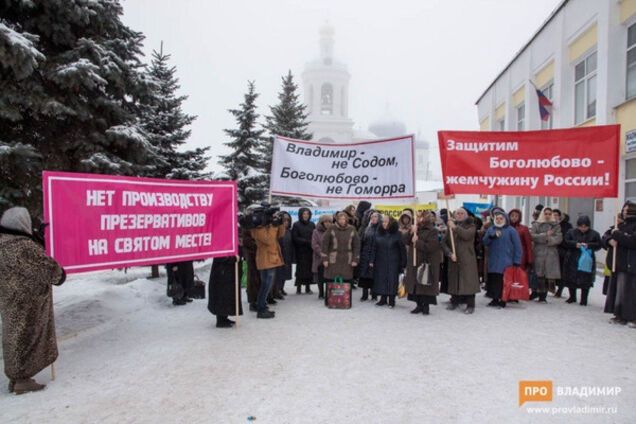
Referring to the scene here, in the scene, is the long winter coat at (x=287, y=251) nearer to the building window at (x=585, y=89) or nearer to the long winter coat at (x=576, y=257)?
the long winter coat at (x=576, y=257)

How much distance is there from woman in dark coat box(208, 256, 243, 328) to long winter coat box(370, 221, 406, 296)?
2901mm

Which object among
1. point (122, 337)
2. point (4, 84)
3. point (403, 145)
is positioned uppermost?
point (4, 84)

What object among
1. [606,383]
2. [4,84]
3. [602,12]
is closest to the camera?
[606,383]

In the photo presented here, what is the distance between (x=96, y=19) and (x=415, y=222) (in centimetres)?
612

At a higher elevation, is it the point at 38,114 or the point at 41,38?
the point at 41,38

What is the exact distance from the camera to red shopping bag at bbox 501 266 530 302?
322 inches

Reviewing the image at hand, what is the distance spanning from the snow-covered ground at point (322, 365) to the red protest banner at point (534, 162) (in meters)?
2.23

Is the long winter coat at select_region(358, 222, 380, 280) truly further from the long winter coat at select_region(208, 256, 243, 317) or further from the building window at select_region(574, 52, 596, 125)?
the building window at select_region(574, 52, 596, 125)

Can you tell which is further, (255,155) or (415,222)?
(255,155)

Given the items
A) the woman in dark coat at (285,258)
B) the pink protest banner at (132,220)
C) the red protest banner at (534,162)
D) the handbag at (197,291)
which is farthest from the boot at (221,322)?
the red protest banner at (534,162)

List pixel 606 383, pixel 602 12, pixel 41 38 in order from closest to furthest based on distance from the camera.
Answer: pixel 606 383 < pixel 41 38 < pixel 602 12

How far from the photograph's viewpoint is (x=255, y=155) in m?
18.7

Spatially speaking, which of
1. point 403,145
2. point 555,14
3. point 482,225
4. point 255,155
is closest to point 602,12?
point 555,14

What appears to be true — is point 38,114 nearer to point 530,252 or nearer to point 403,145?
point 403,145
